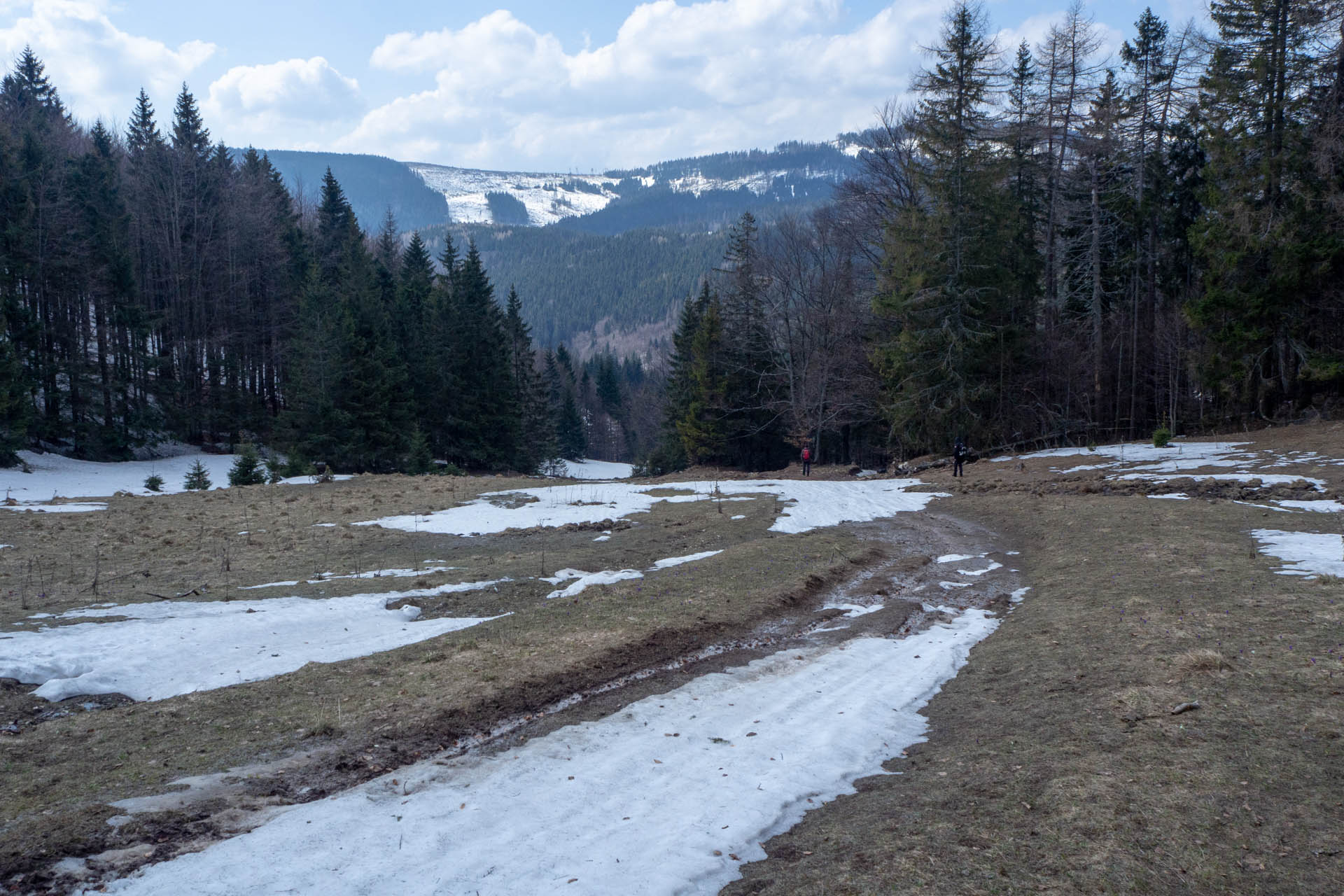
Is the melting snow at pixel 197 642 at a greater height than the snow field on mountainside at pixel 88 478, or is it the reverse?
the snow field on mountainside at pixel 88 478

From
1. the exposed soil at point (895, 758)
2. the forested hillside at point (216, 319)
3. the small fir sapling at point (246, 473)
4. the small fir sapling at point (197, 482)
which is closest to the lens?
the exposed soil at point (895, 758)

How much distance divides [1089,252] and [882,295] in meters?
8.74

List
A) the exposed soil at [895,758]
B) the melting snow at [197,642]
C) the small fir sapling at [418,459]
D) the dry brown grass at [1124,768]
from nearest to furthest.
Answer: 1. the dry brown grass at [1124,768]
2. the exposed soil at [895,758]
3. the melting snow at [197,642]
4. the small fir sapling at [418,459]

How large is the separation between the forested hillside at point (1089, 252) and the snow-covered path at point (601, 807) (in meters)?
26.5

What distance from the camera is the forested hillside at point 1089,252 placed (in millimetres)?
26344

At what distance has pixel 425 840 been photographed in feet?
14.7

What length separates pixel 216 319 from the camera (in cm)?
4706

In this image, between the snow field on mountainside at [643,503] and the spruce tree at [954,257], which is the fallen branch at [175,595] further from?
the spruce tree at [954,257]

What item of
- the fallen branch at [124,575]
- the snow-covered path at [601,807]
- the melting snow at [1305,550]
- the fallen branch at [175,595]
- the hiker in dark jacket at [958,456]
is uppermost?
the hiker in dark jacket at [958,456]

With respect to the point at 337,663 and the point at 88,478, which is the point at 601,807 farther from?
the point at 88,478

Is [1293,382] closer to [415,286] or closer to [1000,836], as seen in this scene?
[1000,836]

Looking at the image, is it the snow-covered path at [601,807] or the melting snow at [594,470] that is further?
the melting snow at [594,470]

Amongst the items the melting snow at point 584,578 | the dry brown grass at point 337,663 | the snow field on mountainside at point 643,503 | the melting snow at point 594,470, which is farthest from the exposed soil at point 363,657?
the melting snow at point 594,470

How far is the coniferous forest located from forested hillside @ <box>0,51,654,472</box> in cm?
22
